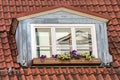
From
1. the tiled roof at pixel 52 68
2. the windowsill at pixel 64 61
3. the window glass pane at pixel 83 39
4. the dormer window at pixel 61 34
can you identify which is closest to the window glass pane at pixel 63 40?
the dormer window at pixel 61 34

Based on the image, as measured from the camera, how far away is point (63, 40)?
46.1ft

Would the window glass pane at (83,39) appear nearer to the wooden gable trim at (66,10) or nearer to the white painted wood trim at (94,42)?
the white painted wood trim at (94,42)

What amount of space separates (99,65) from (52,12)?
190 cm

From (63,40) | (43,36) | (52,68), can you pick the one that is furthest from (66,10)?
(52,68)

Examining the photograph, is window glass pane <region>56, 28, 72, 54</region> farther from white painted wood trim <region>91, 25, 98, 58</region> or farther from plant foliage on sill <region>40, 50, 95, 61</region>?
white painted wood trim <region>91, 25, 98, 58</region>

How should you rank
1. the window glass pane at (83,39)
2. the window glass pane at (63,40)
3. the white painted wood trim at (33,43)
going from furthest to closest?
the window glass pane at (83,39) < the window glass pane at (63,40) < the white painted wood trim at (33,43)

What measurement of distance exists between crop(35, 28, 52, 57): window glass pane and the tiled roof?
603mm

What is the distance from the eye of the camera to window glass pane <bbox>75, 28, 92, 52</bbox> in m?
14.1

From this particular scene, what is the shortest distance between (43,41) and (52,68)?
882 mm

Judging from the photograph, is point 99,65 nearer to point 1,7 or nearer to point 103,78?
point 103,78

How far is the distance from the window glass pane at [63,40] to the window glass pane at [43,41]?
238mm

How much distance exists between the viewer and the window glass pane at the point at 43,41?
1384 cm

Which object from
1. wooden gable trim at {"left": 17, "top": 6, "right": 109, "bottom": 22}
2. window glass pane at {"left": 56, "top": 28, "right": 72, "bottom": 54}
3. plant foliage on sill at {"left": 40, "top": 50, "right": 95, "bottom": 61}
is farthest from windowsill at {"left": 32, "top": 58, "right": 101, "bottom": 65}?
wooden gable trim at {"left": 17, "top": 6, "right": 109, "bottom": 22}

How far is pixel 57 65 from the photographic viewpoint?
44.6 feet
